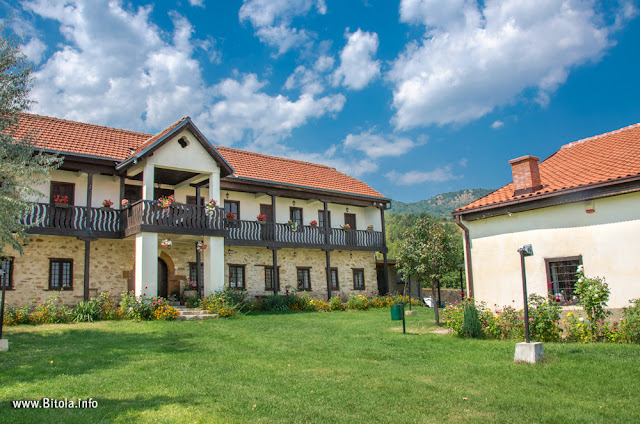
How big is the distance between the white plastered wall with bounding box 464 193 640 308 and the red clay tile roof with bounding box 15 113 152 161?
42.4 ft

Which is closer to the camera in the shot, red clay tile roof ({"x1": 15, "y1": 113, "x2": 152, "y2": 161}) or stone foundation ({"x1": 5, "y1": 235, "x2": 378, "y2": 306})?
stone foundation ({"x1": 5, "y1": 235, "x2": 378, "y2": 306})

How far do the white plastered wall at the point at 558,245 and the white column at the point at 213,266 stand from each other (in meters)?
8.98

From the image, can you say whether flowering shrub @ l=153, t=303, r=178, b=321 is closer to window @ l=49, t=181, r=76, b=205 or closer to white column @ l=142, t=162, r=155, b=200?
white column @ l=142, t=162, r=155, b=200

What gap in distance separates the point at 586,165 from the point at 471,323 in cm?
567

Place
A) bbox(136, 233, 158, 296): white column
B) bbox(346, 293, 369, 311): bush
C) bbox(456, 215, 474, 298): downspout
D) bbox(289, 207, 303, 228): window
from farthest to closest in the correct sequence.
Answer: bbox(289, 207, 303, 228): window, bbox(346, 293, 369, 311): bush, bbox(136, 233, 158, 296): white column, bbox(456, 215, 474, 298): downspout

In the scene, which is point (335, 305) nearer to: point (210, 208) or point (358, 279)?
point (358, 279)

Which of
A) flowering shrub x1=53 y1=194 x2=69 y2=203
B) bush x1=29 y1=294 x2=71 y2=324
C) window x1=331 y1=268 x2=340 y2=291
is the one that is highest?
flowering shrub x1=53 y1=194 x2=69 y2=203

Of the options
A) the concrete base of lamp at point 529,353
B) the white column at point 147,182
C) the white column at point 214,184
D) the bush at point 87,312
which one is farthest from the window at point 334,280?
the concrete base of lamp at point 529,353

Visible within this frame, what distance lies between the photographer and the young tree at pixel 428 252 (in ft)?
46.3

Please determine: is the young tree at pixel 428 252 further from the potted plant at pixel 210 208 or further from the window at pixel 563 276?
the potted plant at pixel 210 208

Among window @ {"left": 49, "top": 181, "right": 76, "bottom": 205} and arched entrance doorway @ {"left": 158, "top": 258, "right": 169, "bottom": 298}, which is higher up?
window @ {"left": 49, "top": 181, "right": 76, "bottom": 205}

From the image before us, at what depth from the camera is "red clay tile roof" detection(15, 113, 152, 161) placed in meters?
17.0

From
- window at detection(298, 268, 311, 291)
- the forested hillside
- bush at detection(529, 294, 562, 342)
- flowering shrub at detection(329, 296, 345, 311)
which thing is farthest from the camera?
the forested hillside

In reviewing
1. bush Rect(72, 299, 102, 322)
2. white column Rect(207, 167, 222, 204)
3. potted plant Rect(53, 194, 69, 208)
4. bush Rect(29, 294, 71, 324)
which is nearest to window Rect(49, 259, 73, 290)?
bush Rect(29, 294, 71, 324)
